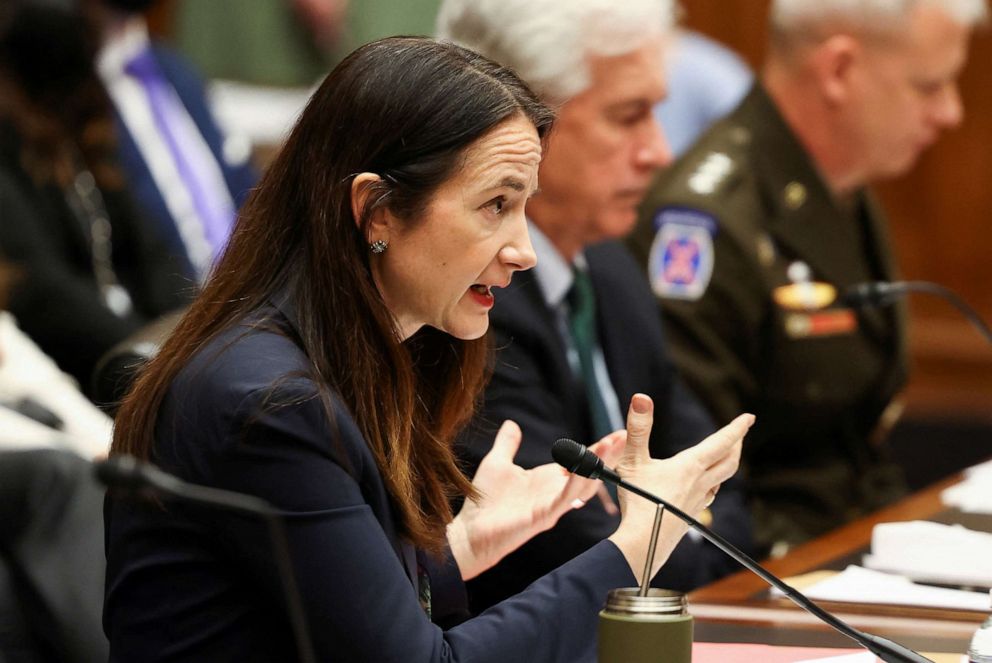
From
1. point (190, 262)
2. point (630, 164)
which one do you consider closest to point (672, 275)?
point (630, 164)

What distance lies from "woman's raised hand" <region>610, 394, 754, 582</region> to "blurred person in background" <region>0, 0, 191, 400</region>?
79.1 inches

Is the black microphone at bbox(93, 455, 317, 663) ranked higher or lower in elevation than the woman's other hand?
higher

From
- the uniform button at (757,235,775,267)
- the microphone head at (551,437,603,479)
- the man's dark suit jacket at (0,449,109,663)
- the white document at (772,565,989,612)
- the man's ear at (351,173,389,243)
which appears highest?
the man's ear at (351,173,389,243)

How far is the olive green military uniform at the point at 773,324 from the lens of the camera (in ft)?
9.89

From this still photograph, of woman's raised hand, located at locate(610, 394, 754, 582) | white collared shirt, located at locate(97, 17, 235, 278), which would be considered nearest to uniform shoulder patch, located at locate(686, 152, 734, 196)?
white collared shirt, located at locate(97, 17, 235, 278)

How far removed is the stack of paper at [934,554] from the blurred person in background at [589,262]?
13.2 inches

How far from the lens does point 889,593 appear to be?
6.65ft

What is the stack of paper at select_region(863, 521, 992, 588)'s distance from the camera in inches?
81.8

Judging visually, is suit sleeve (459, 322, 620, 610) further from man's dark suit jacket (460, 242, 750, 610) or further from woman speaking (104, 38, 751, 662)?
woman speaking (104, 38, 751, 662)

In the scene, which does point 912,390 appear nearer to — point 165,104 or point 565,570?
point 165,104

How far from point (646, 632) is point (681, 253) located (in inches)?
68.7

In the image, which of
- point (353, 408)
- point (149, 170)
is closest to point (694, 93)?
point (149, 170)

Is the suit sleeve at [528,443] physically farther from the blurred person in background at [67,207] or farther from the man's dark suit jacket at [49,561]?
the blurred person in background at [67,207]

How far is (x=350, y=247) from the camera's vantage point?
1579 millimetres
